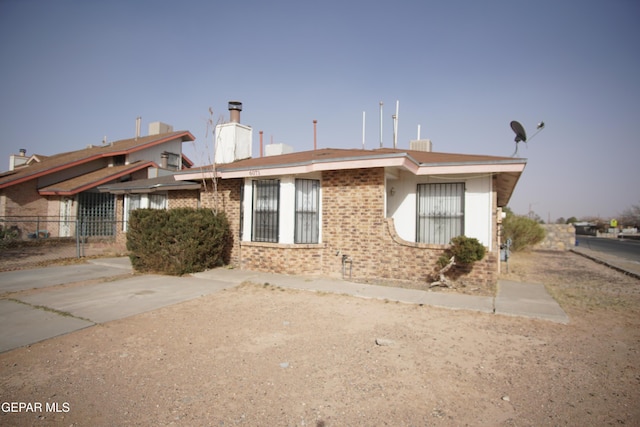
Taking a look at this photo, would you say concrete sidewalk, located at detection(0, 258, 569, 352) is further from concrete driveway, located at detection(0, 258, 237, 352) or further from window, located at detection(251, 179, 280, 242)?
window, located at detection(251, 179, 280, 242)

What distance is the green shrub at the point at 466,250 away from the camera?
23.6ft

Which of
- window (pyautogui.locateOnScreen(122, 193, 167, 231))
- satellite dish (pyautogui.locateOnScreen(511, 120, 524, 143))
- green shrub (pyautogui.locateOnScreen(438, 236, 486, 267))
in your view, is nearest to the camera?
green shrub (pyautogui.locateOnScreen(438, 236, 486, 267))

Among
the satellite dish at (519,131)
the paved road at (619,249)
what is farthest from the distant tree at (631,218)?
the satellite dish at (519,131)

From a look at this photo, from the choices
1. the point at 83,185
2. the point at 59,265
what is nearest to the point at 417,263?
the point at 59,265

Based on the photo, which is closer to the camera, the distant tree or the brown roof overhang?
the brown roof overhang

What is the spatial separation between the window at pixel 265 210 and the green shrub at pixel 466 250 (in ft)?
14.4

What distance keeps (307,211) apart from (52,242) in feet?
46.3

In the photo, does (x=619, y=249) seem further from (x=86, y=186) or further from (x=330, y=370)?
(x=86, y=186)

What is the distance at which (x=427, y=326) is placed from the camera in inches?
204

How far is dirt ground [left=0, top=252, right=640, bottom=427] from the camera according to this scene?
9.53 feet

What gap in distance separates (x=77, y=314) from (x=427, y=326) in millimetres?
5511

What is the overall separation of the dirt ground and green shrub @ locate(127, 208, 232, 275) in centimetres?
343

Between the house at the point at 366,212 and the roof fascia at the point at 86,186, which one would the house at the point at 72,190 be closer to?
the roof fascia at the point at 86,186

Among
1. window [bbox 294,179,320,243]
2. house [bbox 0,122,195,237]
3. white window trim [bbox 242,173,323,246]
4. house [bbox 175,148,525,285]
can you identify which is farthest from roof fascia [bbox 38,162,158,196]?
window [bbox 294,179,320,243]
